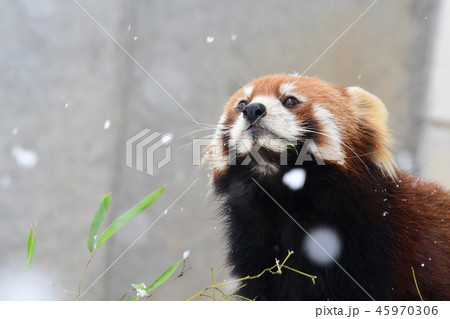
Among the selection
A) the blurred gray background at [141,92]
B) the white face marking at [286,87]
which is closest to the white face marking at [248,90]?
the white face marking at [286,87]

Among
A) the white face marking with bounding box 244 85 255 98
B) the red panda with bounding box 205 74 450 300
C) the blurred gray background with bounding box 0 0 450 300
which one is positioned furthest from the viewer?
the blurred gray background with bounding box 0 0 450 300

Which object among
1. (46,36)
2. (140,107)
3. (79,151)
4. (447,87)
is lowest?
(79,151)

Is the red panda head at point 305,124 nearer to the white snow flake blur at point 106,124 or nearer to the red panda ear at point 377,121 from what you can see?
the red panda ear at point 377,121

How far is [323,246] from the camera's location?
1591 millimetres

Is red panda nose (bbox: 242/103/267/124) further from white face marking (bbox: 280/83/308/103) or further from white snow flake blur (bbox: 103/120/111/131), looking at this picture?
white snow flake blur (bbox: 103/120/111/131)

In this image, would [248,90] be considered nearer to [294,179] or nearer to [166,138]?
[294,179]

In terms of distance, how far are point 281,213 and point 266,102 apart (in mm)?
370

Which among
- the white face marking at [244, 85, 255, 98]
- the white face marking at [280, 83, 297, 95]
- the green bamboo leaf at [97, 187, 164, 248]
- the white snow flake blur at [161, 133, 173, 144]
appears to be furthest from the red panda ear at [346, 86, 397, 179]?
the white snow flake blur at [161, 133, 173, 144]

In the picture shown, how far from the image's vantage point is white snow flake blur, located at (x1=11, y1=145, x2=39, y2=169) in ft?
9.72

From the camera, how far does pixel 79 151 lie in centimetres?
308

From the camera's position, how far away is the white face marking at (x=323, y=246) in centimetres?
158

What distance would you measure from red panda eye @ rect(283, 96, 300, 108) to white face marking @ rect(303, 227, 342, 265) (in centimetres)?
42
